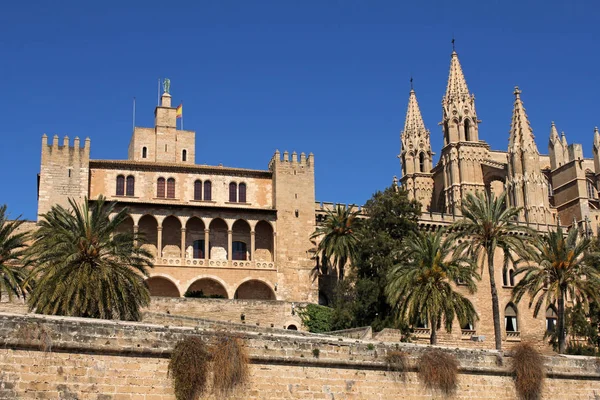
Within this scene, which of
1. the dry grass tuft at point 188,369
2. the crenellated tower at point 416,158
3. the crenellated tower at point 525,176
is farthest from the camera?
the crenellated tower at point 416,158

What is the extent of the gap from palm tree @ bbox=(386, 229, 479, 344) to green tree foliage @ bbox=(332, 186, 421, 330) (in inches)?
159

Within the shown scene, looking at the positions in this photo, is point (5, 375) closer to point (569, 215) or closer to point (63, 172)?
point (63, 172)

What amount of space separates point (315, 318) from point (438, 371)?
22.8 meters

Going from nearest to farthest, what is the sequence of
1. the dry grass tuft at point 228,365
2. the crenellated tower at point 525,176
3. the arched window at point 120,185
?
the dry grass tuft at point 228,365, the arched window at point 120,185, the crenellated tower at point 525,176

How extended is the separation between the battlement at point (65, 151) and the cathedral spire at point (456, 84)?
37.9 metres

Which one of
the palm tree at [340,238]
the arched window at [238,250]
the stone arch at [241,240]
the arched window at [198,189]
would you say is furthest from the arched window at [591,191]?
the arched window at [198,189]

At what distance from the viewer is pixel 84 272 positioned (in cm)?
3106

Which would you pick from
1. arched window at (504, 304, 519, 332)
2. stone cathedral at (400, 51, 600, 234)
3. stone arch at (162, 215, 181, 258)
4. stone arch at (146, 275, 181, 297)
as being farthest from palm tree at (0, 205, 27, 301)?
stone cathedral at (400, 51, 600, 234)

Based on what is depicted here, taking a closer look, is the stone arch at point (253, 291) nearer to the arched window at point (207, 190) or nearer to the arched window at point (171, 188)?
the arched window at point (207, 190)

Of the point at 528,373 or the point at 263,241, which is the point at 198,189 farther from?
the point at 528,373

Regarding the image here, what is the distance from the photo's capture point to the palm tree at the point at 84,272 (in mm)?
30516

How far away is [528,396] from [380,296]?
1826 centimetres

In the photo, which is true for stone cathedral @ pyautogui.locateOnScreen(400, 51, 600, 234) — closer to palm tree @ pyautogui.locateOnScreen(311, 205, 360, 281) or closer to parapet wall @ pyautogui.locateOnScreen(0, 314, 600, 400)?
palm tree @ pyautogui.locateOnScreen(311, 205, 360, 281)


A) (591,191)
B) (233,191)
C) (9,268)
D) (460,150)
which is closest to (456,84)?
(460,150)
